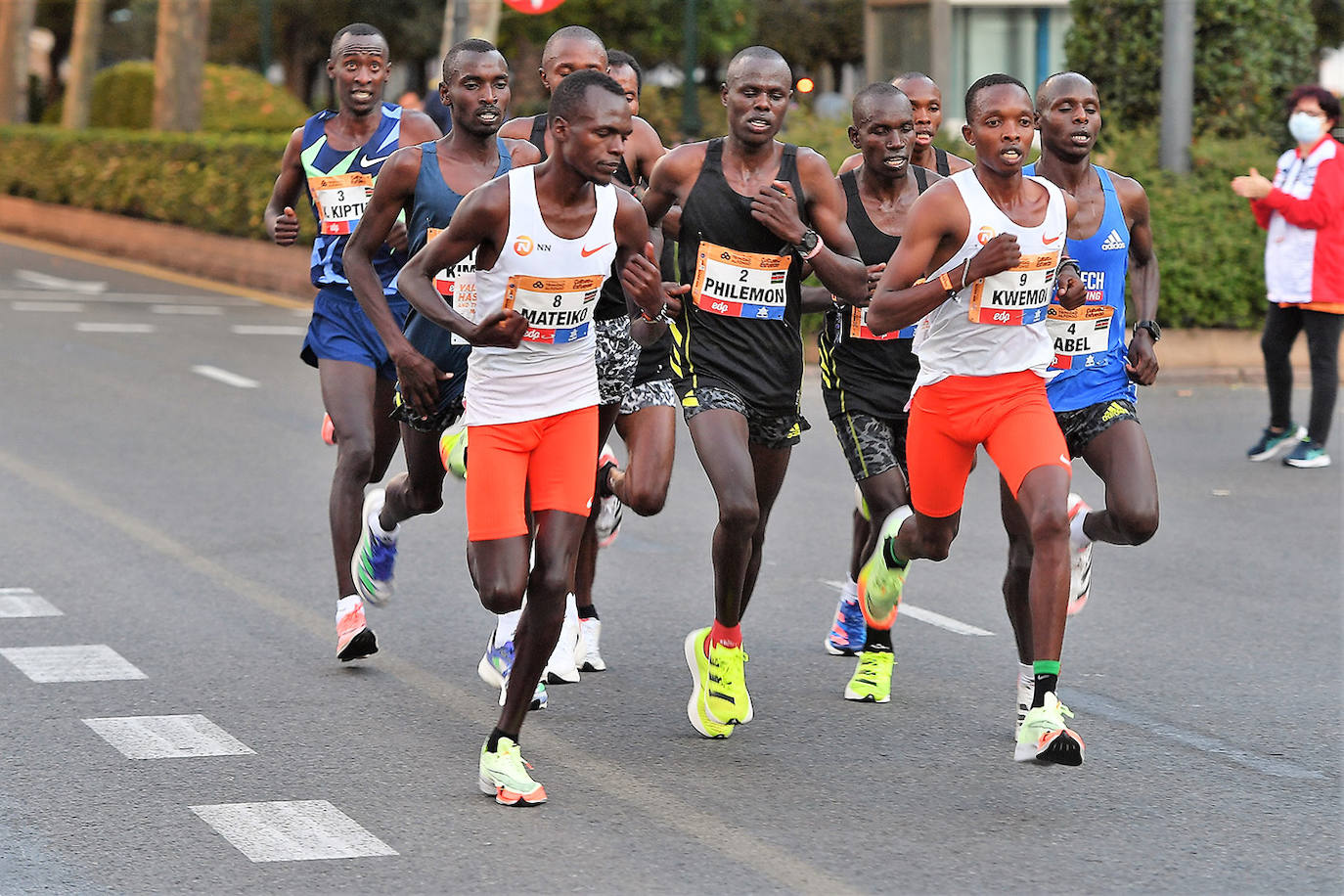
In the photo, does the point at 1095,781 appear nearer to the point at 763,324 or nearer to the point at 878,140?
the point at 763,324

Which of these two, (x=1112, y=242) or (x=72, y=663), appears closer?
(x=1112, y=242)

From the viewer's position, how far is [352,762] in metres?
5.93

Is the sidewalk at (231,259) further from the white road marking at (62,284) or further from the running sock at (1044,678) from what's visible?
the running sock at (1044,678)

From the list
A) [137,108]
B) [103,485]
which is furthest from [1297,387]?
[137,108]

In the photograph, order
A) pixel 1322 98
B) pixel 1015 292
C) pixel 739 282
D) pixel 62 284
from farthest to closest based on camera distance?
pixel 62 284
pixel 1322 98
pixel 739 282
pixel 1015 292

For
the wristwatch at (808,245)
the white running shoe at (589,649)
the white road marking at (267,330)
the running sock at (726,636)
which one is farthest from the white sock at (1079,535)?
the white road marking at (267,330)

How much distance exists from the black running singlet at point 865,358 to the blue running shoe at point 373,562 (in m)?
1.66

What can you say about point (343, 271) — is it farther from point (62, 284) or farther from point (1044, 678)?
point (62, 284)

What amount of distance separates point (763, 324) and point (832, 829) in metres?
1.87

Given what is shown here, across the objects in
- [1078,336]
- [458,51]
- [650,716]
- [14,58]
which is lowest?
[650,716]

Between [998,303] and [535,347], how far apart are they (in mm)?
1385

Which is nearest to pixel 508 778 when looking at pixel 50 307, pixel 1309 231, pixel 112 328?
pixel 1309 231

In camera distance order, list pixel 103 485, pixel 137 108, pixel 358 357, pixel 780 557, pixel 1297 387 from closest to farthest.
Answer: pixel 358 357, pixel 780 557, pixel 103 485, pixel 1297 387, pixel 137 108

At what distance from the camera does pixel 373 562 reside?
291 inches
